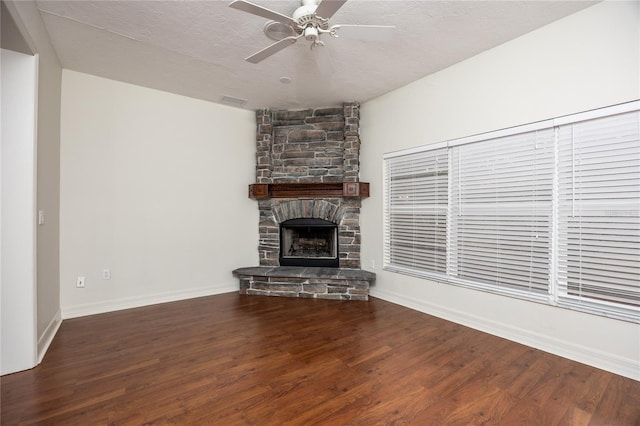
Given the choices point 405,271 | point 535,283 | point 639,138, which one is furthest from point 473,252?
point 639,138

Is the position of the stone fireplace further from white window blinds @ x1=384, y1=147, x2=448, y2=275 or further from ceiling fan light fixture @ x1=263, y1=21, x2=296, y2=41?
ceiling fan light fixture @ x1=263, y1=21, x2=296, y2=41

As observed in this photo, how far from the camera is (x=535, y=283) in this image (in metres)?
2.69

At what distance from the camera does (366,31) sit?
221 centimetres

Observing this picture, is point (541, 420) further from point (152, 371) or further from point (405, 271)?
point (152, 371)

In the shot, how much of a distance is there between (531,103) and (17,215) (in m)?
4.33

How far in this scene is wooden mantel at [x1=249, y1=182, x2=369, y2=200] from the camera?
4.26 m

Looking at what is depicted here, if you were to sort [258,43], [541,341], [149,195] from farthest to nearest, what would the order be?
[149,195], [258,43], [541,341]

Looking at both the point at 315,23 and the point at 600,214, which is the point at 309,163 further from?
the point at 600,214

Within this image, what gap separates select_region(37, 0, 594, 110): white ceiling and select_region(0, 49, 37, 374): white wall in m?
0.68

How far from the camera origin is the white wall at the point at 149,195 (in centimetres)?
338

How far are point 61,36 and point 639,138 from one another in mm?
4861

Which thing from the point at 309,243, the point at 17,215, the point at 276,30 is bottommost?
the point at 309,243

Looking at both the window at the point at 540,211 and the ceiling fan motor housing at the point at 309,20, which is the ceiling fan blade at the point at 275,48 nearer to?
the ceiling fan motor housing at the point at 309,20

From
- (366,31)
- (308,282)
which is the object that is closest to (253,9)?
(366,31)
